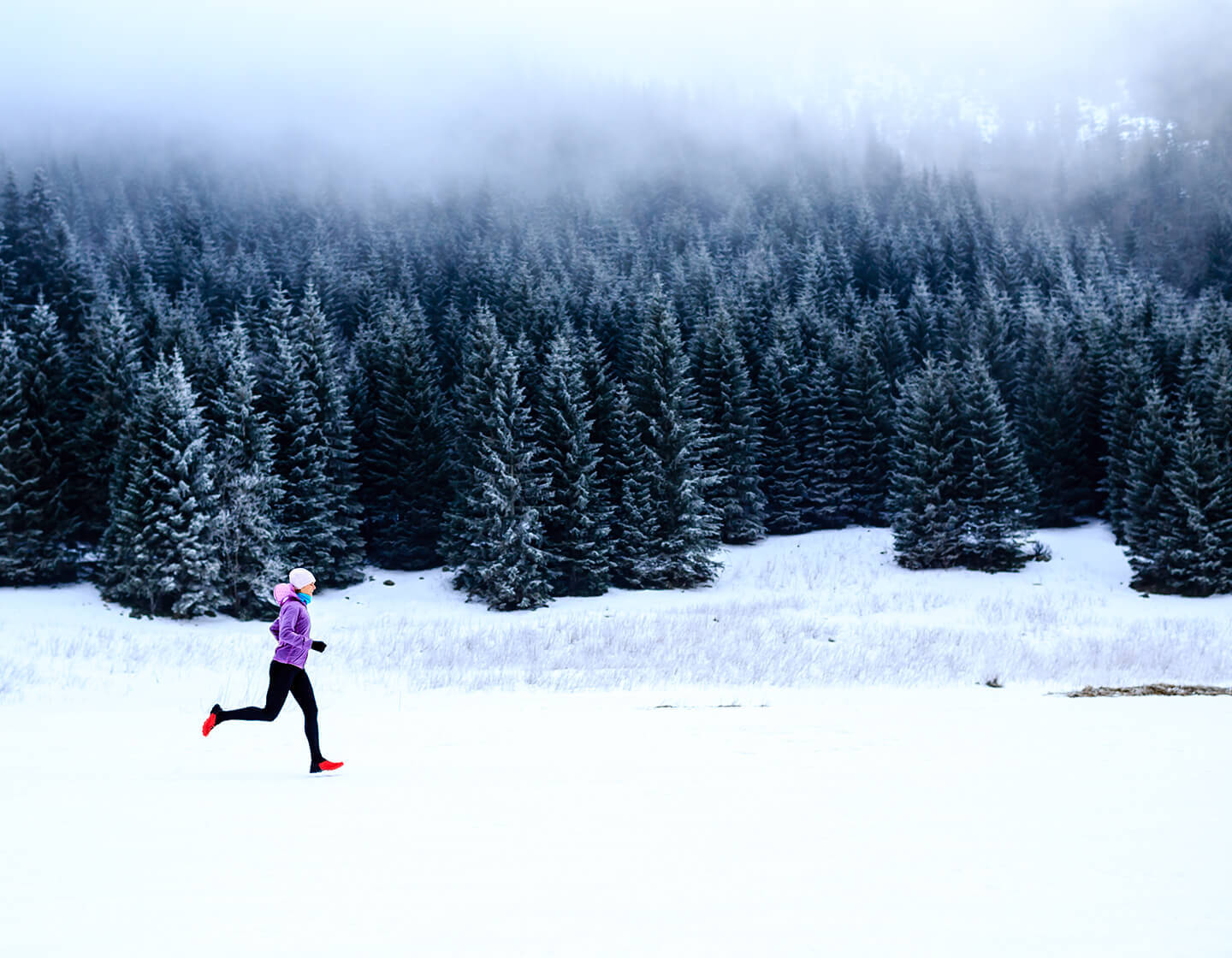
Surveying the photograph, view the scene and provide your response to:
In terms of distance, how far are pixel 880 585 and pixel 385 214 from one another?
372 feet

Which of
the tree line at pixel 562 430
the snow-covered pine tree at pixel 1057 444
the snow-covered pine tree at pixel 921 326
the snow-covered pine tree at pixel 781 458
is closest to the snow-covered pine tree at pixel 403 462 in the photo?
the tree line at pixel 562 430

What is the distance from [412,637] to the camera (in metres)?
23.7

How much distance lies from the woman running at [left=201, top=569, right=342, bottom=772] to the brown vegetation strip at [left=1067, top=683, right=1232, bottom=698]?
32.9 ft

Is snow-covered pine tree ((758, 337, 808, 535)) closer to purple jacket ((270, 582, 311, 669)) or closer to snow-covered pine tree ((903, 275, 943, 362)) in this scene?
snow-covered pine tree ((903, 275, 943, 362))

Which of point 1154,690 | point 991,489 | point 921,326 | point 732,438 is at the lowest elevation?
point 1154,690

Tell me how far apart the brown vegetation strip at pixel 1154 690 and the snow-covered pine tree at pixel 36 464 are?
40.8 m

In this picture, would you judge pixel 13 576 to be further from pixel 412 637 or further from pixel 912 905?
pixel 912 905

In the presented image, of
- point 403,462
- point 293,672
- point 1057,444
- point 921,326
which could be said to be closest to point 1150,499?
point 1057,444

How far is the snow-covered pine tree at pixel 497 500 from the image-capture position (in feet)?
127

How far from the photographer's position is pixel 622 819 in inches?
A: 237

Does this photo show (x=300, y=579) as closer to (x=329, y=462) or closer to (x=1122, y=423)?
(x=329, y=462)

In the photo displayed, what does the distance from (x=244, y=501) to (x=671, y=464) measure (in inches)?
788

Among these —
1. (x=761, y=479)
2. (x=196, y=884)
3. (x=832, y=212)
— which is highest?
(x=832, y=212)

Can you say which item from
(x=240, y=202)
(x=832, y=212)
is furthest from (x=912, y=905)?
(x=240, y=202)
